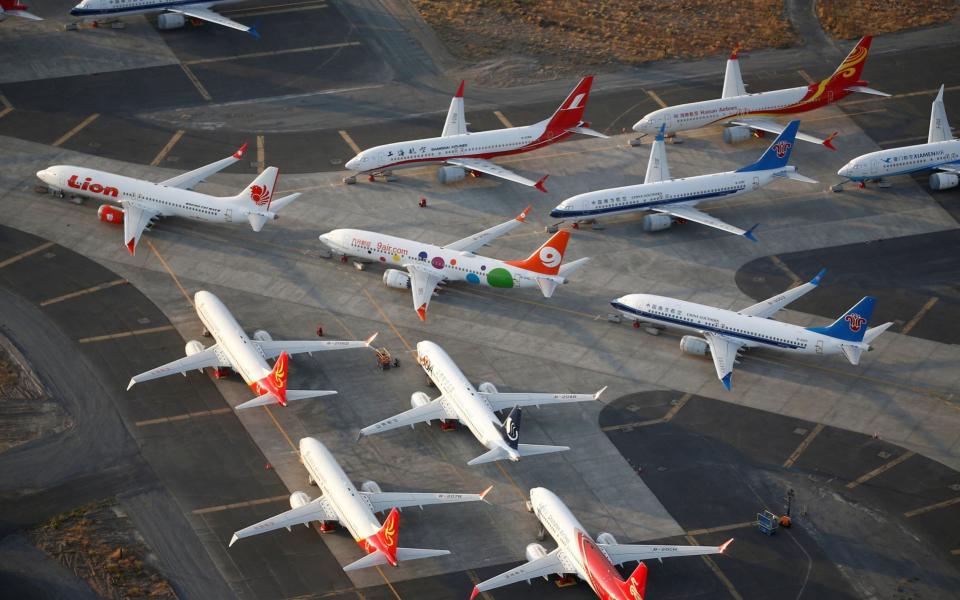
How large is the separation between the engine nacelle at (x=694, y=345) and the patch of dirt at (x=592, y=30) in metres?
49.2

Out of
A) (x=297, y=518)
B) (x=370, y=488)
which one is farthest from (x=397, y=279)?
(x=297, y=518)

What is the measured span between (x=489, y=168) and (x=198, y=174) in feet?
90.3

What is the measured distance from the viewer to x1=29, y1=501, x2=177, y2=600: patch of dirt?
94.1 m

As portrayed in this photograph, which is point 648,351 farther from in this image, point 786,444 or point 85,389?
point 85,389

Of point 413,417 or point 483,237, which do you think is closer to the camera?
point 413,417

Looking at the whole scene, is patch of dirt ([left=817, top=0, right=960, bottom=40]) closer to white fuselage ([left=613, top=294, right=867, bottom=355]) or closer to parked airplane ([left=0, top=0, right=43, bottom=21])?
white fuselage ([left=613, top=294, right=867, bottom=355])

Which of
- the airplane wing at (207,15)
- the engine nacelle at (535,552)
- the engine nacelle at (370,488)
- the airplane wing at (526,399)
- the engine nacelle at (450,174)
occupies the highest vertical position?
the airplane wing at (207,15)

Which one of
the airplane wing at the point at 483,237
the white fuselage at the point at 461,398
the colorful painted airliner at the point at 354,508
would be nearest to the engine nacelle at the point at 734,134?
the airplane wing at the point at 483,237

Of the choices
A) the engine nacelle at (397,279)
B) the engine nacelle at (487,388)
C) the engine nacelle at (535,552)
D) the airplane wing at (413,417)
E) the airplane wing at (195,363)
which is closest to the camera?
the engine nacelle at (535,552)

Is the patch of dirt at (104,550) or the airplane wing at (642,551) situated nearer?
the patch of dirt at (104,550)

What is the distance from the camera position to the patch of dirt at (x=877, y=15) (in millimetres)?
166875

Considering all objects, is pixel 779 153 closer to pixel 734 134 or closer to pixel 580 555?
pixel 734 134

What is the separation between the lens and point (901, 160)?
138125mm

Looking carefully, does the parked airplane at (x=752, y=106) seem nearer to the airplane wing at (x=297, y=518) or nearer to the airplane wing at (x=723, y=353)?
the airplane wing at (x=723, y=353)
